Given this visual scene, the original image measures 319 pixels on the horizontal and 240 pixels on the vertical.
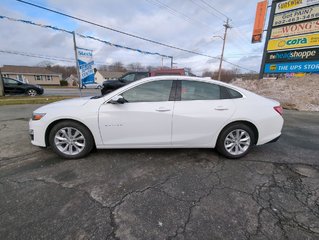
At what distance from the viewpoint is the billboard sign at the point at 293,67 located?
454 inches

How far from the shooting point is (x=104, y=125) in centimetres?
313

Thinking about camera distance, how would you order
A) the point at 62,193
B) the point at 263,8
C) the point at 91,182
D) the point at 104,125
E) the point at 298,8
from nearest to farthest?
the point at 62,193, the point at 91,182, the point at 104,125, the point at 298,8, the point at 263,8

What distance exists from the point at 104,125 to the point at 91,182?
970 mm

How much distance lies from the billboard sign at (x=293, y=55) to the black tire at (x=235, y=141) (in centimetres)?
1233

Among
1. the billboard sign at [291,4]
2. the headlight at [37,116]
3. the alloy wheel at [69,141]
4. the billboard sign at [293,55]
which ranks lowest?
the alloy wheel at [69,141]

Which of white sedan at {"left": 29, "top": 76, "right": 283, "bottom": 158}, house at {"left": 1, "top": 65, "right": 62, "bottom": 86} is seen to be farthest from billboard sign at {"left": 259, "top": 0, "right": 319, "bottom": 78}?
house at {"left": 1, "top": 65, "right": 62, "bottom": 86}

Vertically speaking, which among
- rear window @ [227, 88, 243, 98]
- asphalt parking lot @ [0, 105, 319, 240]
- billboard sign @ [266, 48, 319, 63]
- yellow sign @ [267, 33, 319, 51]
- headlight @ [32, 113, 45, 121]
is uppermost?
yellow sign @ [267, 33, 319, 51]

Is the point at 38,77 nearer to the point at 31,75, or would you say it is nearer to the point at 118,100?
the point at 31,75

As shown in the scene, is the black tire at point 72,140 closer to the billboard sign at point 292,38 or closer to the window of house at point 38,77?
the billboard sign at point 292,38

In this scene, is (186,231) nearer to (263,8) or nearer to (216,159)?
(216,159)

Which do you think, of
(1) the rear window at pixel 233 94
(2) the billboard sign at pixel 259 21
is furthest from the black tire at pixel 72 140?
(2) the billboard sign at pixel 259 21

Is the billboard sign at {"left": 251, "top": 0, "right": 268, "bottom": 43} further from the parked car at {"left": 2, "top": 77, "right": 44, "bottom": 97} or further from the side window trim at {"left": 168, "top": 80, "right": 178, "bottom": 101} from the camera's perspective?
the parked car at {"left": 2, "top": 77, "right": 44, "bottom": 97}

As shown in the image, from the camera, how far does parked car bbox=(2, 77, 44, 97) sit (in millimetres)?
14105

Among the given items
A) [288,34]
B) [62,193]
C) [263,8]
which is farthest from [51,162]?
[263,8]
